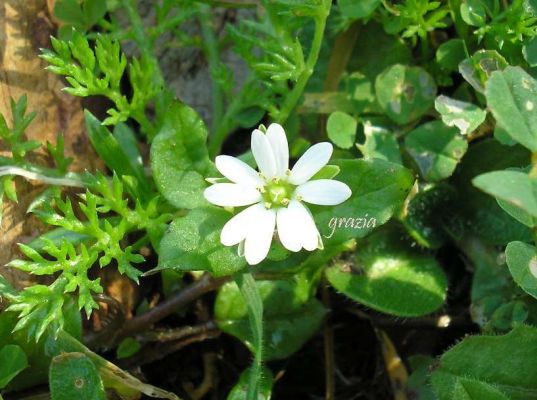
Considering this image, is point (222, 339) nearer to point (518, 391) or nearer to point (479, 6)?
point (518, 391)

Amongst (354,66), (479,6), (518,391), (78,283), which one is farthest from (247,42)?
(518,391)

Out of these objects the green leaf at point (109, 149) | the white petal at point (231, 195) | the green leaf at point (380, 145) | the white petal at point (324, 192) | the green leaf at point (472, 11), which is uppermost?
the green leaf at point (472, 11)

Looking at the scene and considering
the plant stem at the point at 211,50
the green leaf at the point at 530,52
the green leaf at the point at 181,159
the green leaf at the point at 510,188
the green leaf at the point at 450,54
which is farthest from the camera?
the plant stem at the point at 211,50

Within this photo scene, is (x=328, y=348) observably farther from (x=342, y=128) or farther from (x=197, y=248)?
(x=197, y=248)

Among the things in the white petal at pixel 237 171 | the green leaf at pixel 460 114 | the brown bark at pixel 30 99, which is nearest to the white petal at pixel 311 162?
the white petal at pixel 237 171

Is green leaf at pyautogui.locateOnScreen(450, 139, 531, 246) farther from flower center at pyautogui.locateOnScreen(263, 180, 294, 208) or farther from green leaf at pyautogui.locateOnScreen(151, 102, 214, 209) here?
green leaf at pyautogui.locateOnScreen(151, 102, 214, 209)

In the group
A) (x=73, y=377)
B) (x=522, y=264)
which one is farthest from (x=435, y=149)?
(x=73, y=377)

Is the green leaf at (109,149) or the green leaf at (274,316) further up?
the green leaf at (109,149)

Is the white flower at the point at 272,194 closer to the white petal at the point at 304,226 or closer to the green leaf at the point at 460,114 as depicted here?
the white petal at the point at 304,226

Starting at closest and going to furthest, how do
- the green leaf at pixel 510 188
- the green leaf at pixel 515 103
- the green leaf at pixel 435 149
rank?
the green leaf at pixel 510 188, the green leaf at pixel 515 103, the green leaf at pixel 435 149

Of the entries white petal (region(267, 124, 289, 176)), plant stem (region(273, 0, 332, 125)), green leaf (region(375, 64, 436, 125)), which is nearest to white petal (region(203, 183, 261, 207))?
white petal (region(267, 124, 289, 176))
